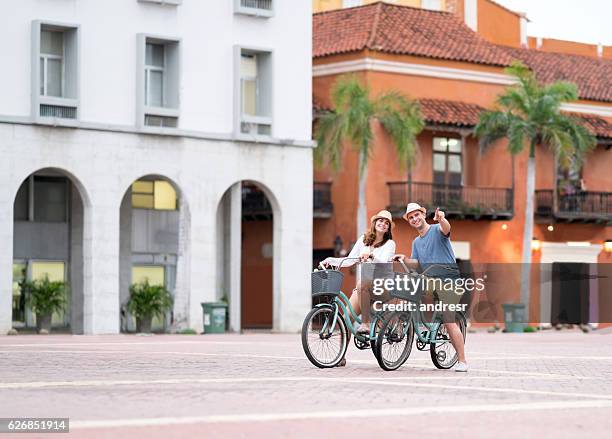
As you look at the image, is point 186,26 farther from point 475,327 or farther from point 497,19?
point 497,19

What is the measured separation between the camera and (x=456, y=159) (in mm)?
53469

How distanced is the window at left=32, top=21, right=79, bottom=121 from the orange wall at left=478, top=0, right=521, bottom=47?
2513cm

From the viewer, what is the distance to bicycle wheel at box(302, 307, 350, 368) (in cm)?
1781

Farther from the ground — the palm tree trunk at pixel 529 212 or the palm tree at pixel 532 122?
the palm tree at pixel 532 122

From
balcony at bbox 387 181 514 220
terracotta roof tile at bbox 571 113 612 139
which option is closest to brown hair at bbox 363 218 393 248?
balcony at bbox 387 181 514 220

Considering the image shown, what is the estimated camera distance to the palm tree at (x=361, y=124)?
1843 inches

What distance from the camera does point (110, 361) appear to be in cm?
2002

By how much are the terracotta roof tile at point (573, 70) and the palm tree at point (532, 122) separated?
6.06 m

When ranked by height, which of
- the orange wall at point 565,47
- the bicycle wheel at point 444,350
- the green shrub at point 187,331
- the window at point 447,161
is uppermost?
the orange wall at point 565,47

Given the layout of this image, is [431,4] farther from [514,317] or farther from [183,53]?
[183,53]

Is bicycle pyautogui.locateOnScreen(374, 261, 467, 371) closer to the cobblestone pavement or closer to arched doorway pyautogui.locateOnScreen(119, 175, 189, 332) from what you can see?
the cobblestone pavement

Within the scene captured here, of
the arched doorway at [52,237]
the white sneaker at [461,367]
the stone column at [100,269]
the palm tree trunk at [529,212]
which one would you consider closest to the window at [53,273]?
the arched doorway at [52,237]

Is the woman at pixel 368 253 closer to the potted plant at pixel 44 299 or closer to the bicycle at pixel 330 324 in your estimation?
the bicycle at pixel 330 324

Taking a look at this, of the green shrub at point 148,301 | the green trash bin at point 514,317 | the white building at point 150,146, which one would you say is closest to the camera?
the white building at point 150,146
